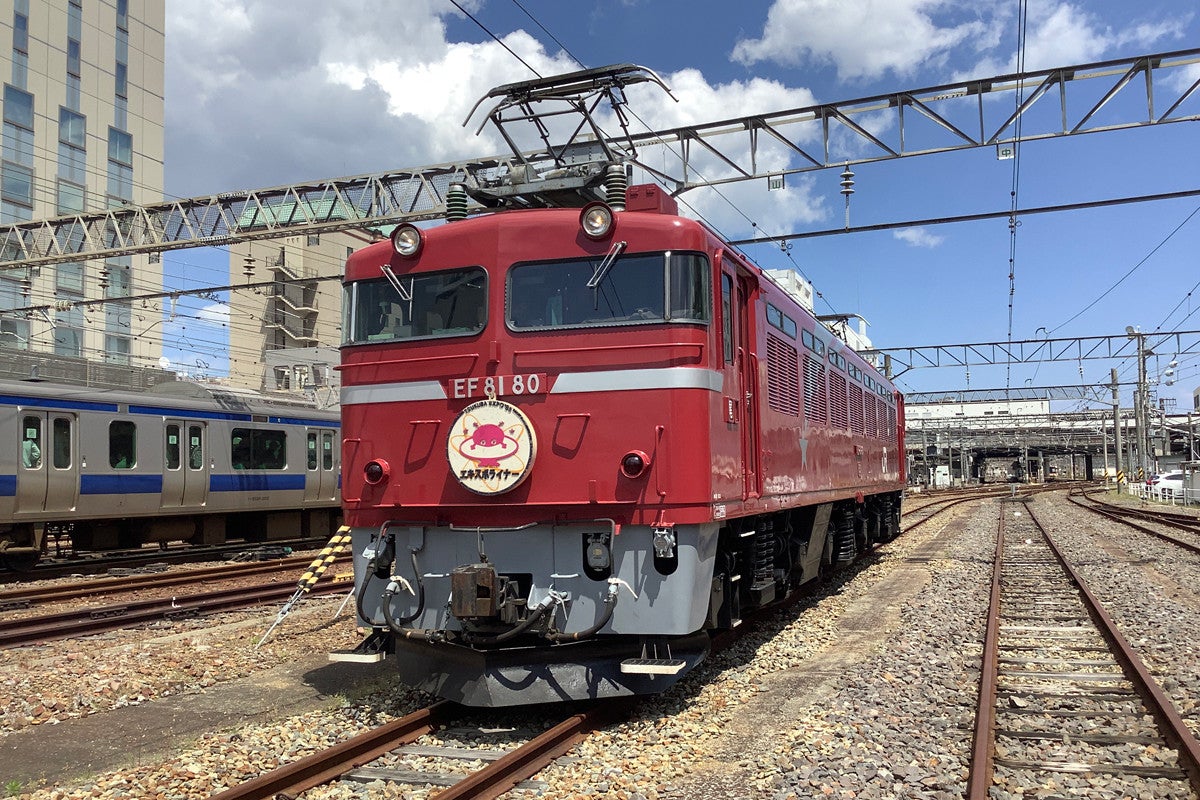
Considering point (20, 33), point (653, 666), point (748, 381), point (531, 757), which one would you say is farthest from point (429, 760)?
point (20, 33)

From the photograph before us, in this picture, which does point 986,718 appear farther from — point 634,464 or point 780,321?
point 780,321

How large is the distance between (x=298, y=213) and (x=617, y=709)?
17.3 metres

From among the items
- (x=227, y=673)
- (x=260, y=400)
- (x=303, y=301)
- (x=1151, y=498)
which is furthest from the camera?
(x=303, y=301)

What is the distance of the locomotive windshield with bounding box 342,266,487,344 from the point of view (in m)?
7.21

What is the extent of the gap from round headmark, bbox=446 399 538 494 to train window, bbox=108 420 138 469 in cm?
1270

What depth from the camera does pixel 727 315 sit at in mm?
7551

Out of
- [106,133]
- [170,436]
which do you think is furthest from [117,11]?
[170,436]

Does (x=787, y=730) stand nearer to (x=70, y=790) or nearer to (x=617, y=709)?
(x=617, y=709)

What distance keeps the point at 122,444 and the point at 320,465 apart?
5.45 metres

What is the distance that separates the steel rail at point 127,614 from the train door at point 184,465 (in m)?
5.75

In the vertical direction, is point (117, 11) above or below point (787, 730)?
above

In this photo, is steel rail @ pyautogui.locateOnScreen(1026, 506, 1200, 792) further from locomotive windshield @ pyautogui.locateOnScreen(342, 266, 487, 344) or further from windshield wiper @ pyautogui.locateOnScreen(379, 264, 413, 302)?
windshield wiper @ pyautogui.locateOnScreen(379, 264, 413, 302)

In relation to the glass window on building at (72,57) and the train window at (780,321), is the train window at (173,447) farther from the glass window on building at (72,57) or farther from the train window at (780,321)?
the glass window on building at (72,57)

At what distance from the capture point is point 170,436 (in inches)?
729
